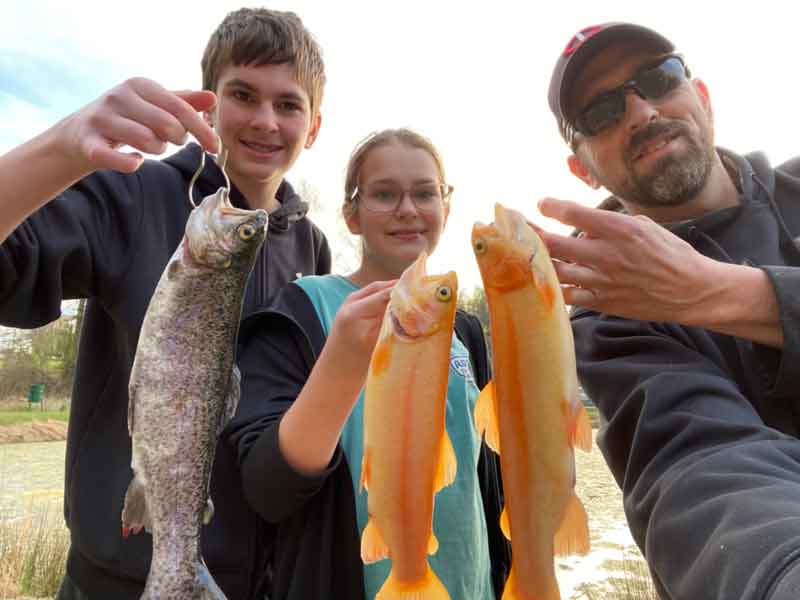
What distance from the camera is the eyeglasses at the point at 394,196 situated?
306 centimetres

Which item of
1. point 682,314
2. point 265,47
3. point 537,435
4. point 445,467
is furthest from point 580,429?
point 265,47

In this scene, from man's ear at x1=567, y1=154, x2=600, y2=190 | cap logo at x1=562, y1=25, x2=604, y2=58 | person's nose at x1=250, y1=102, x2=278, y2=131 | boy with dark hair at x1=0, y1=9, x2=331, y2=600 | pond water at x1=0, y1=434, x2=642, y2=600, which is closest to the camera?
boy with dark hair at x1=0, y1=9, x2=331, y2=600

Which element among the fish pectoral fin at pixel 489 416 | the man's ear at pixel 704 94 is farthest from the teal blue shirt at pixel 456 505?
the man's ear at pixel 704 94

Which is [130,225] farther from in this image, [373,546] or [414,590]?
[414,590]

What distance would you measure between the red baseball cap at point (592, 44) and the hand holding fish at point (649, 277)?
1.43 m

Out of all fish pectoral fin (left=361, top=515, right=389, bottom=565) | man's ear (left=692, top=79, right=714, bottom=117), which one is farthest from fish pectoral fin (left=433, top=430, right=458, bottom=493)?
man's ear (left=692, top=79, right=714, bottom=117)

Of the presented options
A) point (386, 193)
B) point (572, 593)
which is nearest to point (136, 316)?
point (386, 193)

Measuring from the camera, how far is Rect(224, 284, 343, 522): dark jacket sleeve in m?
2.13

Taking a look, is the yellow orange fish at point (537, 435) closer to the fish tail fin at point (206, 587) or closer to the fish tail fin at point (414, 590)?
the fish tail fin at point (414, 590)

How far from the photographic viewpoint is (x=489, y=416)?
169 centimetres

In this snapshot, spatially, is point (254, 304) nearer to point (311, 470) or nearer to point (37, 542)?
Answer: point (311, 470)

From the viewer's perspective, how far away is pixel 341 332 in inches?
74.2

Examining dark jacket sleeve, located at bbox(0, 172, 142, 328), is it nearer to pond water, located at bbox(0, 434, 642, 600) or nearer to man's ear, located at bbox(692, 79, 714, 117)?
man's ear, located at bbox(692, 79, 714, 117)

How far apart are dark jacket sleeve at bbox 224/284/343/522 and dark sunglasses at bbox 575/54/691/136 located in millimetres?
1861
